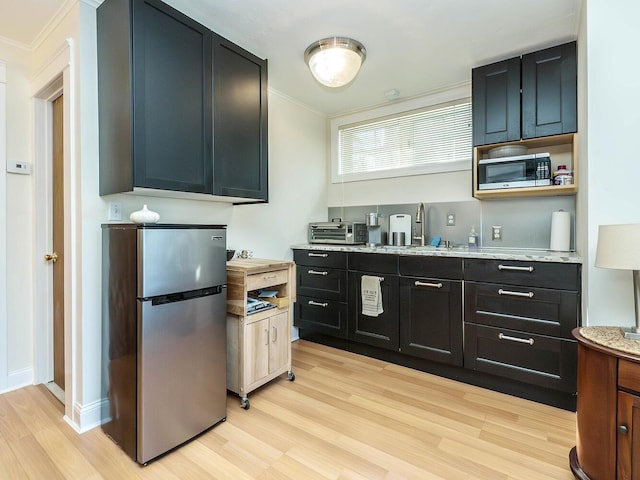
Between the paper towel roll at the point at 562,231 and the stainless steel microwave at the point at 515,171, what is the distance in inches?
11.5

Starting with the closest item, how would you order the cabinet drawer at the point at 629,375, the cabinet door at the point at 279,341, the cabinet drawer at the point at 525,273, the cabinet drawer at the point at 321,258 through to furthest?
the cabinet drawer at the point at 629,375 → the cabinet drawer at the point at 525,273 → the cabinet door at the point at 279,341 → the cabinet drawer at the point at 321,258

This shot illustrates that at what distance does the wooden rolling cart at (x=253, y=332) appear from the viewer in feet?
7.13

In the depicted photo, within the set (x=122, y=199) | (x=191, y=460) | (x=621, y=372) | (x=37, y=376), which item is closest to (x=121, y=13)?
(x=122, y=199)

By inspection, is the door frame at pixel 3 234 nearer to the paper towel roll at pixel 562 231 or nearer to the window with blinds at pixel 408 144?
the window with blinds at pixel 408 144

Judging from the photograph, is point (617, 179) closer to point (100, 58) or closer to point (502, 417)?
point (502, 417)

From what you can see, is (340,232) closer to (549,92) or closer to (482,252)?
(482,252)

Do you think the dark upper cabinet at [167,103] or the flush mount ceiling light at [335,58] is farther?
the flush mount ceiling light at [335,58]

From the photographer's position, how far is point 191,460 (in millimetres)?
1660

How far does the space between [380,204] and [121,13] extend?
2.61 m

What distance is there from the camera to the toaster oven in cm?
322

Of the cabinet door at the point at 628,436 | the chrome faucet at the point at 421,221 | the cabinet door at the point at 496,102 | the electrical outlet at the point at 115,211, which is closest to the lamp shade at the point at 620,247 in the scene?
the cabinet door at the point at 628,436

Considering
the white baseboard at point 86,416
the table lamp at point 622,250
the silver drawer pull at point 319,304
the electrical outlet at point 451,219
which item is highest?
the electrical outlet at point 451,219

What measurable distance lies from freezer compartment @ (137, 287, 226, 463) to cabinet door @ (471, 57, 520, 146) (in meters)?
2.34

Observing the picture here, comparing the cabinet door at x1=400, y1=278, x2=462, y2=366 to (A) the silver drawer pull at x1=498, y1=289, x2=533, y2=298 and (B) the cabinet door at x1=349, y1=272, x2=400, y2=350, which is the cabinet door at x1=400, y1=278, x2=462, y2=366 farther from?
(A) the silver drawer pull at x1=498, y1=289, x2=533, y2=298
